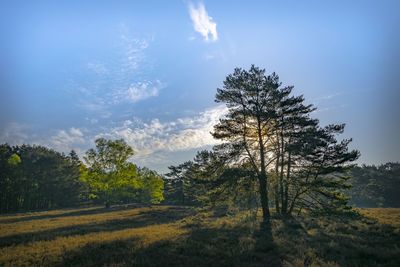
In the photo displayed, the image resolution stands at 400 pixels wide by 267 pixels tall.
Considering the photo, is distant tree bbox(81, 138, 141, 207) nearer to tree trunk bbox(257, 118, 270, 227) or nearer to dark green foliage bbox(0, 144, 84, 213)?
dark green foliage bbox(0, 144, 84, 213)

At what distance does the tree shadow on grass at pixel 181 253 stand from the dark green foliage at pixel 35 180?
65.9 metres

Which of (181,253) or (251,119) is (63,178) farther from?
Answer: (181,253)

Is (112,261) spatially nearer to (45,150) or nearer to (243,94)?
(243,94)

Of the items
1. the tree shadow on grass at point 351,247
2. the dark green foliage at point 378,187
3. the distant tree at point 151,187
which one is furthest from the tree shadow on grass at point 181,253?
the dark green foliage at point 378,187

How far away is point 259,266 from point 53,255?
8998mm

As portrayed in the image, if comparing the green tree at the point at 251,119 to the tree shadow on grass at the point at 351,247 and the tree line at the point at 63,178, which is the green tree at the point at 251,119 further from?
the tree line at the point at 63,178

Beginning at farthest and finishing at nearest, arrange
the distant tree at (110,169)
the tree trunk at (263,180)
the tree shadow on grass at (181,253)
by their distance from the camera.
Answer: the distant tree at (110,169)
the tree trunk at (263,180)
the tree shadow on grass at (181,253)

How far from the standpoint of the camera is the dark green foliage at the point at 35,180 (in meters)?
72.4

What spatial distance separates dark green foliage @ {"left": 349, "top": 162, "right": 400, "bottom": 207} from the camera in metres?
98.6

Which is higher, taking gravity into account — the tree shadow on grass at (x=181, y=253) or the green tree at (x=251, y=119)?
the green tree at (x=251, y=119)

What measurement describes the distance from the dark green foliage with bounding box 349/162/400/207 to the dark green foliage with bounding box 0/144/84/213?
79.9m

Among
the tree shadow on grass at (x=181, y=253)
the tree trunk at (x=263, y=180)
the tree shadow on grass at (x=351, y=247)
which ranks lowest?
the tree shadow on grass at (x=351, y=247)

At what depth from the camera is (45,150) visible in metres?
88.6

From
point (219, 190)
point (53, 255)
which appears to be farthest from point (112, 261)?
point (219, 190)
